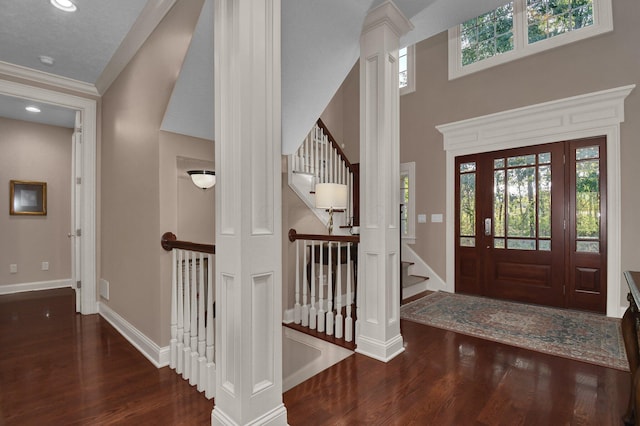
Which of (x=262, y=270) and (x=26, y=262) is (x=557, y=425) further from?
(x=26, y=262)

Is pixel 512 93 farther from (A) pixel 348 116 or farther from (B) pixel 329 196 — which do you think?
(B) pixel 329 196

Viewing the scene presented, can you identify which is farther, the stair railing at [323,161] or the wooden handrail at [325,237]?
the stair railing at [323,161]

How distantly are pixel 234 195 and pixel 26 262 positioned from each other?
5.22 m

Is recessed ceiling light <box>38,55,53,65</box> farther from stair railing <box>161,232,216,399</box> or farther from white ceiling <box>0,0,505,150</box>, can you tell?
stair railing <box>161,232,216,399</box>

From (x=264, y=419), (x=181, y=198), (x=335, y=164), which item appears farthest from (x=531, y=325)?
(x=181, y=198)

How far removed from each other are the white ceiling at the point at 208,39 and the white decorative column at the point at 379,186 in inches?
7.5

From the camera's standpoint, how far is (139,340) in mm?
2619

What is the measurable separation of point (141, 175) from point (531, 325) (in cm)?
398

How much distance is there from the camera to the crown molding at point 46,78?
3225mm

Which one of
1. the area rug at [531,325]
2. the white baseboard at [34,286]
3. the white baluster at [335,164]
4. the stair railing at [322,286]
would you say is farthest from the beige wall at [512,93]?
the white baseboard at [34,286]

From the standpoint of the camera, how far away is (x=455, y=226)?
452cm

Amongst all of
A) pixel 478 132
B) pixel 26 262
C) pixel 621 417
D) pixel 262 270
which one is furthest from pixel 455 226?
pixel 26 262

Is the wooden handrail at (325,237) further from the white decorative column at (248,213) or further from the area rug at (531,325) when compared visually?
the area rug at (531,325)

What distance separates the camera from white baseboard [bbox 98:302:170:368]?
2.33 metres
